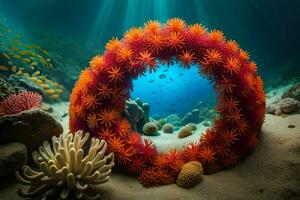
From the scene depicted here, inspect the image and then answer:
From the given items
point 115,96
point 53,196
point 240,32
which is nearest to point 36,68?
point 115,96

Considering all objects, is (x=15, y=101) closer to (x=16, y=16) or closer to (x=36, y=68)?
(x=36, y=68)

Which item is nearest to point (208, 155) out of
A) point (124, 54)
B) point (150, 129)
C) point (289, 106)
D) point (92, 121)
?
point (92, 121)

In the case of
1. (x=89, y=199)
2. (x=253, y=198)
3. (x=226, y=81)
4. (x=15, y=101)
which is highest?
(x=15, y=101)

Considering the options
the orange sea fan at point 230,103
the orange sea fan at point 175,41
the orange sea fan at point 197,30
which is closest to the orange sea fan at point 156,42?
→ the orange sea fan at point 175,41

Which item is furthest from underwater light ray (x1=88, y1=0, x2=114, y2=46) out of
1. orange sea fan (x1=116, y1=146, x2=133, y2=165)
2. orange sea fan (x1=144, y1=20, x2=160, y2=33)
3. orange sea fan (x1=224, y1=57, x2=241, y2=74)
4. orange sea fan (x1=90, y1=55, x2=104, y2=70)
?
orange sea fan (x1=116, y1=146, x2=133, y2=165)

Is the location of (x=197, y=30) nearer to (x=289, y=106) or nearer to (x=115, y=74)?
(x=115, y=74)

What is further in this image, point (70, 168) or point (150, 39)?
point (150, 39)
